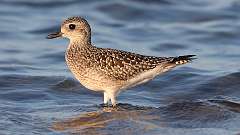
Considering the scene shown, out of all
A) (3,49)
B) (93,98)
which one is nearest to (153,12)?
(3,49)

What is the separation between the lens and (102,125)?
10898mm

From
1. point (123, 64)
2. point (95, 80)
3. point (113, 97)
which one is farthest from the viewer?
point (113, 97)

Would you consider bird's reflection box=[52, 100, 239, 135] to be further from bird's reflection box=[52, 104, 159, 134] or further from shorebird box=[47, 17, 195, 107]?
shorebird box=[47, 17, 195, 107]

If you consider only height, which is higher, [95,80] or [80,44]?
[80,44]

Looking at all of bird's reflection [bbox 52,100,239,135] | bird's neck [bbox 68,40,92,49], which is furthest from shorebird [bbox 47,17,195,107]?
bird's reflection [bbox 52,100,239,135]

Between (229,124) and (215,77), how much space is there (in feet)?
11.7

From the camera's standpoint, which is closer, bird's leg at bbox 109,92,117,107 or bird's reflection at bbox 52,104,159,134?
bird's reflection at bbox 52,104,159,134

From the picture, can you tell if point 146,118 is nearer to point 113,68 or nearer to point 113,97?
point 113,97

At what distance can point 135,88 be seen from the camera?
539 inches

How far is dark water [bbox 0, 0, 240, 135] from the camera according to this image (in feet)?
36.1

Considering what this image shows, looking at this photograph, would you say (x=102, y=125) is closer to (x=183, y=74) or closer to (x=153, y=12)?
(x=183, y=74)

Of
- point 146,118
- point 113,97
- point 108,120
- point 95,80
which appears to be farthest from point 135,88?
point 108,120

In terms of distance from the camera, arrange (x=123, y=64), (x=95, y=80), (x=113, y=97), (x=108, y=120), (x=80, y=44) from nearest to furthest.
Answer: (x=108, y=120), (x=95, y=80), (x=123, y=64), (x=113, y=97), (x=80, y=44)

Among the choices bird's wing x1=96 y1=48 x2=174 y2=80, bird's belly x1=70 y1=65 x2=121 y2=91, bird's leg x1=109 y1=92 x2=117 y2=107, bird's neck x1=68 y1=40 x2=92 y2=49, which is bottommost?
bird's leg x1=109 y1=92 x2=117 y2=107
